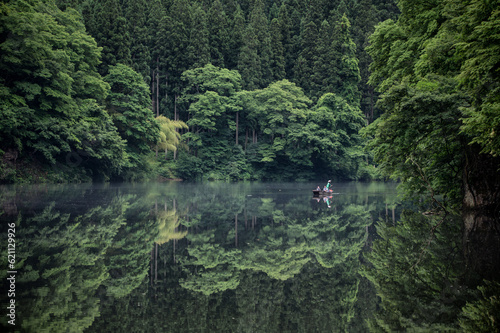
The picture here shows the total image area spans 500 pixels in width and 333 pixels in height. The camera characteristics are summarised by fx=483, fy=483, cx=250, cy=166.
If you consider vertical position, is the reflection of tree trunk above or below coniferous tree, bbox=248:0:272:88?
below

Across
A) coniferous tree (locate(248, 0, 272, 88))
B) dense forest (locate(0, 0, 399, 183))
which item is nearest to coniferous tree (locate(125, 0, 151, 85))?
dense forest (locate(0, 0, 399, 183))

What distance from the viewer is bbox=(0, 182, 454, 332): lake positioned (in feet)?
19.8

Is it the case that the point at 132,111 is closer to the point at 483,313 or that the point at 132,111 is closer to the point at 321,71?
the point at 321,71

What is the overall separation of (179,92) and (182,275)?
56.8 meters

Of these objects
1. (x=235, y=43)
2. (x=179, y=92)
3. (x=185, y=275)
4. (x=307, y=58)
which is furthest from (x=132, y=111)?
(x=185, y=275)

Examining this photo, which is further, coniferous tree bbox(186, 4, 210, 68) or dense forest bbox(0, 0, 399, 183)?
coniferous tree bbox(186, 4, 210, 68)

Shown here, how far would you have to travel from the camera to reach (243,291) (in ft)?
24.6

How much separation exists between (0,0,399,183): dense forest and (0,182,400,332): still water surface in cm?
2129

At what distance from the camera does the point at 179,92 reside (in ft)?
209

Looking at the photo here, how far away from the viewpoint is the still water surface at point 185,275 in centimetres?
604

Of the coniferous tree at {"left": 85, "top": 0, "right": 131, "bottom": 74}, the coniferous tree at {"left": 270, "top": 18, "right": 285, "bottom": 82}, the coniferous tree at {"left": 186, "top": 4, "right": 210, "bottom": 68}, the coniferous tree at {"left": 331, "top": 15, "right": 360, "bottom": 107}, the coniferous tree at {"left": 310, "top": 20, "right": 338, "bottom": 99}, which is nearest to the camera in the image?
the coniferous tree at {"left": 85, "top": 0, "right": 131, "bottom": 74}

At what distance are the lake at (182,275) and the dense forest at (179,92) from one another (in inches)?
846

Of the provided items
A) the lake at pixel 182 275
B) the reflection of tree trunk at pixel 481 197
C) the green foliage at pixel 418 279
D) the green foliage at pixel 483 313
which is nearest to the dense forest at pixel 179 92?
the lake at pixel 182 275

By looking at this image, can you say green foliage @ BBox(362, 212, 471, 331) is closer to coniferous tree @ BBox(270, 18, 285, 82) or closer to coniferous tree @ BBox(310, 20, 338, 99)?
A: coniferous tree @ BBox(310, 20, 338, 99)
